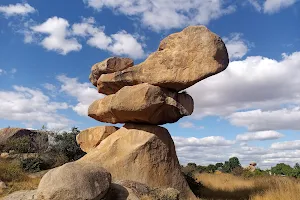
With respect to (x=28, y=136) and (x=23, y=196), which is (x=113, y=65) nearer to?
(x=23, y=196)

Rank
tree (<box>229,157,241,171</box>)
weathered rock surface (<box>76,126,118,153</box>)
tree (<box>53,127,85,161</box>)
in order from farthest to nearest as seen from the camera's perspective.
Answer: tree (<box>229,157,241,171</box>)
tree (<box>53,127,85,161</box>)
weathered rock surface (<box>76,126,118,153</box>)

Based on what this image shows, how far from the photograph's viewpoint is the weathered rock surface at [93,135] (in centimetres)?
1377

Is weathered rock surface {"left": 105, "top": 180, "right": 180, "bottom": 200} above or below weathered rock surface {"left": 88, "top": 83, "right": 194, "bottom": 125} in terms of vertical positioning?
below

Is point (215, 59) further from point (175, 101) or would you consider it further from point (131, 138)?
point (131, 138)

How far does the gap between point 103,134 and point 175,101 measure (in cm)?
349

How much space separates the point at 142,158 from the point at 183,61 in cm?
353

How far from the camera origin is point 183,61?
11641 mm

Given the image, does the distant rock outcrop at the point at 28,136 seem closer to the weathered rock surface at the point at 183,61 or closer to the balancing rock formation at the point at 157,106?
the balancing rock formation at the point at 157,106

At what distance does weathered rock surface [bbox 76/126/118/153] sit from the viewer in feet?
45.2

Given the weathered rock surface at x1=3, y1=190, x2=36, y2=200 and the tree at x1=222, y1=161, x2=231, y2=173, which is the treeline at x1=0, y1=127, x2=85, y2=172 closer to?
the weathered rock surface at x1=3, y1=190, x2=36, y2=200

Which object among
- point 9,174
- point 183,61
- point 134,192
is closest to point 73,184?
point 134,192

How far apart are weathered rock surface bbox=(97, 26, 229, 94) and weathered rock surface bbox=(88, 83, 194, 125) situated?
1.38 feet

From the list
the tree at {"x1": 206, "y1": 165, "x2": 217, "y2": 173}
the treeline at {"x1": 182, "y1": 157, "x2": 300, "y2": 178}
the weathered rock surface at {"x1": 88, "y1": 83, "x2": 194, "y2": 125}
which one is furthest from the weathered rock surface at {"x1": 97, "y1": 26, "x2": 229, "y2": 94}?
the tree at {"x1": 206, "y1": 165, "x2": 217, "y2": 173}

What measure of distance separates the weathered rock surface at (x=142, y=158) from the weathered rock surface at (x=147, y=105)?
1.63 feet
